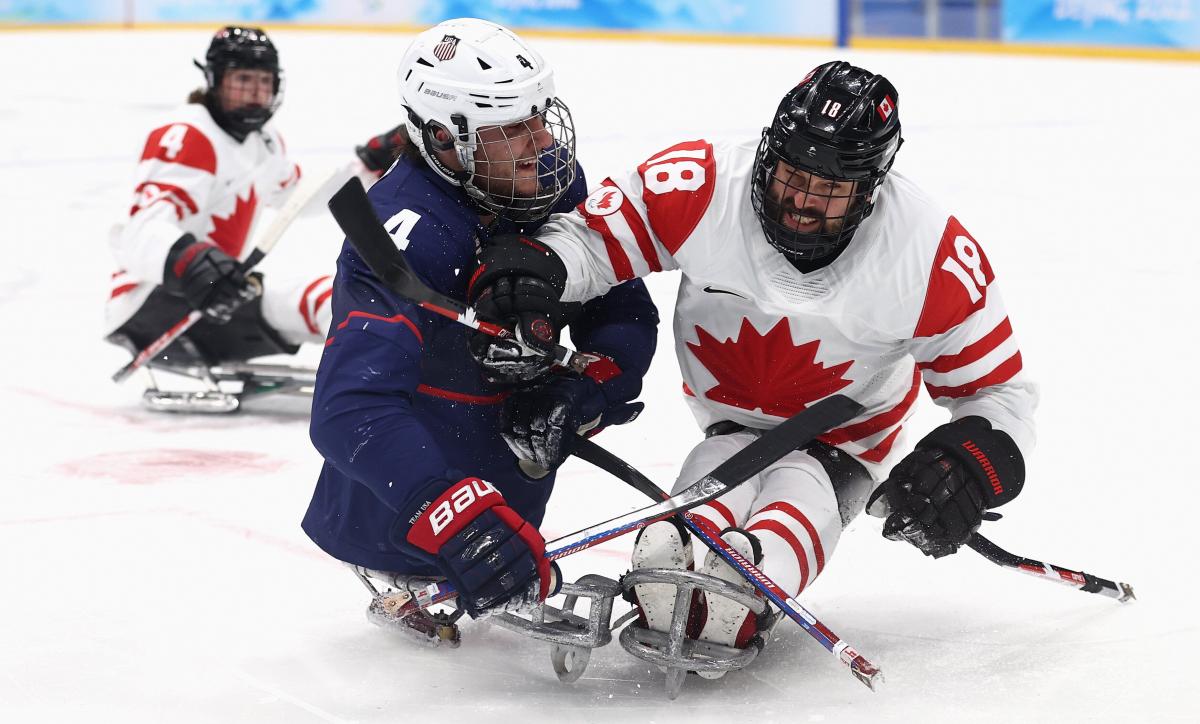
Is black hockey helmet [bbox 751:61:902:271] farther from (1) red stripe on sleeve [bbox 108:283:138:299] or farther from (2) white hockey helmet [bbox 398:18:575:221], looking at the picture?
(1) red stripe on sleeve [bbox 108:283:138:299]

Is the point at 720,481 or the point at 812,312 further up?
the point at 812,312

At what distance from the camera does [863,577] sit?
275cm

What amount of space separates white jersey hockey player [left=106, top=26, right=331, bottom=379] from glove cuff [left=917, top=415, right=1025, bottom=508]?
91.4 inches

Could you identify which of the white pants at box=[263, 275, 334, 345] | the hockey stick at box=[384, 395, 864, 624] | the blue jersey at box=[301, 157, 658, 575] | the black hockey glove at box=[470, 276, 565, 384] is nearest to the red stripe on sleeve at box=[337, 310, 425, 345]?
the blue jersey at box=[301, 157, 658, 575]

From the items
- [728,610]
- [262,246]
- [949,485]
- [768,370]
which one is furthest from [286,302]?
[949,485]

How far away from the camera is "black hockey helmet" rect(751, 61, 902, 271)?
215 centimetres

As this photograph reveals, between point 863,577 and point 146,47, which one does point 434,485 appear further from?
point 146,47

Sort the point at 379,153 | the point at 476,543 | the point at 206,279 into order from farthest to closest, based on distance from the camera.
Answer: the point at 379,153
the point at 206,279
the point at 476,543

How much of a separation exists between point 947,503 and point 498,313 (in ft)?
2.32

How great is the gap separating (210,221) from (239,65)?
0.46 metres

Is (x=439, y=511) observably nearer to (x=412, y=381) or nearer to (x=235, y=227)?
(x=412, y=381)

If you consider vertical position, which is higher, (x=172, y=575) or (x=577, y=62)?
(x=172, y=575)

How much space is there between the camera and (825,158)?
7.05ft

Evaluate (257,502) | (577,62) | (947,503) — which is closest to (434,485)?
(947,503)
